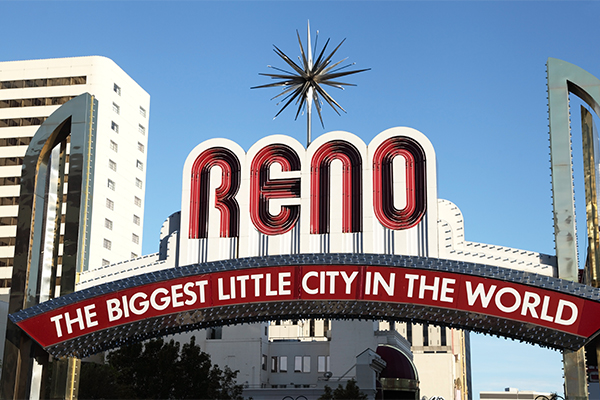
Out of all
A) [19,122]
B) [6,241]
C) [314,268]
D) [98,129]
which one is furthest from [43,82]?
[314,268]

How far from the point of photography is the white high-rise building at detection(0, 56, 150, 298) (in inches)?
3551

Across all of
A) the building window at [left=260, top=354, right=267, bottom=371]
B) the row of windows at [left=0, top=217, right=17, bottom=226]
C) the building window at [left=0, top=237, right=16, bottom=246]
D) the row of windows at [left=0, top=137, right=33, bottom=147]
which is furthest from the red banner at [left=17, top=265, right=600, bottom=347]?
the row of windows at [left=0, top=137, right=33, bottom=147]

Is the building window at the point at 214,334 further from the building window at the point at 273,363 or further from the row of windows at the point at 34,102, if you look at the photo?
the row of windows at the point at 34,102

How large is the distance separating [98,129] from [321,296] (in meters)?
74.3

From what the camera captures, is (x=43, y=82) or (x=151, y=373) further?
(x=43, y=82)

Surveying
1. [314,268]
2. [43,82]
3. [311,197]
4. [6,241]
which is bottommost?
[314,268]

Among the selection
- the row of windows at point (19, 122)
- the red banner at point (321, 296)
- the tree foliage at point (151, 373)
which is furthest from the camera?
the row of windows at point (19, 122)

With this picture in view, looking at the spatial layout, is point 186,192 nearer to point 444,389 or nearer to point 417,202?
point 417,202

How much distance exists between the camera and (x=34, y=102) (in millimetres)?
93375

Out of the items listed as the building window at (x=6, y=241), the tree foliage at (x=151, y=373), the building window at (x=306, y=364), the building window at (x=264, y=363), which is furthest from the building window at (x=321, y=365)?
the building window at (x=6, y=241)

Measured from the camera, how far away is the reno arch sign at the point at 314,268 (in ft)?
61.4

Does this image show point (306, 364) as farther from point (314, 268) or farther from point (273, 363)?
point (314, 268)

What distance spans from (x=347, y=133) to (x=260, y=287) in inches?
251

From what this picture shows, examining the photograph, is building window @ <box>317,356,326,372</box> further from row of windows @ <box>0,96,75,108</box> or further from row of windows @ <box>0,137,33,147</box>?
row of windows @ <box>0,137,33,147</box>
